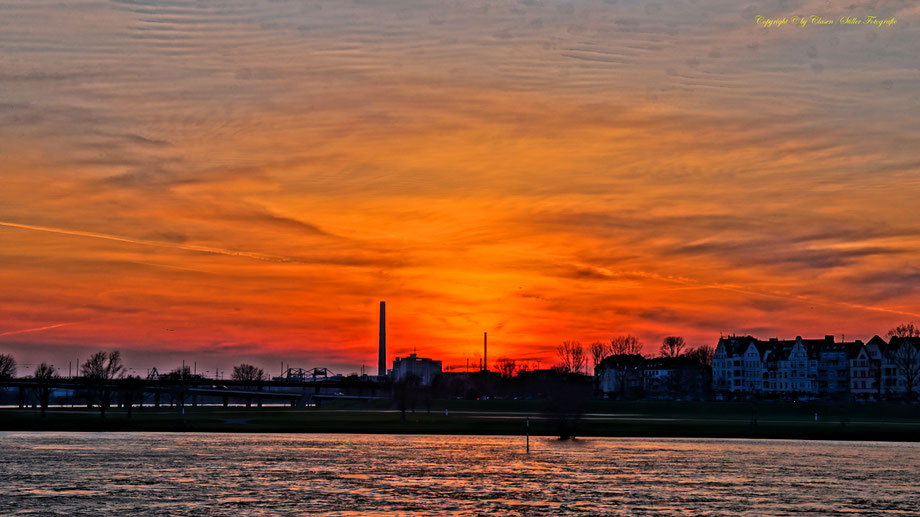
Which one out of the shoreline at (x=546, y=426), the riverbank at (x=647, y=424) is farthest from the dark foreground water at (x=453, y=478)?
the riverbank at (x=647, y=424)

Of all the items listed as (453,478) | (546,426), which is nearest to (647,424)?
(546,426)

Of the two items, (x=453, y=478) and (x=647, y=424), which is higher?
(x=453, y=478)

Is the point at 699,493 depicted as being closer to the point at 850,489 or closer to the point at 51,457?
the point at 850,489

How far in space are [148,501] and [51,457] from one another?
1373 inches

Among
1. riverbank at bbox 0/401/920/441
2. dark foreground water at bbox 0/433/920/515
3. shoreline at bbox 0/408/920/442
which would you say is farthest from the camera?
riverbank at bbox 0/401/920/441

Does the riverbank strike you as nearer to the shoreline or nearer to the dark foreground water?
the shoreline

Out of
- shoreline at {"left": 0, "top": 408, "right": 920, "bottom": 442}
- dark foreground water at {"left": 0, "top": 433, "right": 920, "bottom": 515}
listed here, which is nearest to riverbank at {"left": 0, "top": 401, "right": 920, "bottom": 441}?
shoreline at {"left": 0, "top": 408, "right": 920, "bottom": 442}

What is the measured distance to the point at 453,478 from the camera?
219 ft

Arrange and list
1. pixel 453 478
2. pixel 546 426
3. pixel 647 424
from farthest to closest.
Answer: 1. pixel 647 424
2. pixel 546 426
3. pixel 453 478

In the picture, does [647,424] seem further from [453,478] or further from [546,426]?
[453,478]

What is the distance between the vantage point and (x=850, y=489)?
6119cm

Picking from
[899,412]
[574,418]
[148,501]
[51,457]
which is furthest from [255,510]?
[899,412]

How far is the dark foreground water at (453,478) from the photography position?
171 ft

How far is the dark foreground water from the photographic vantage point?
2048 inches
